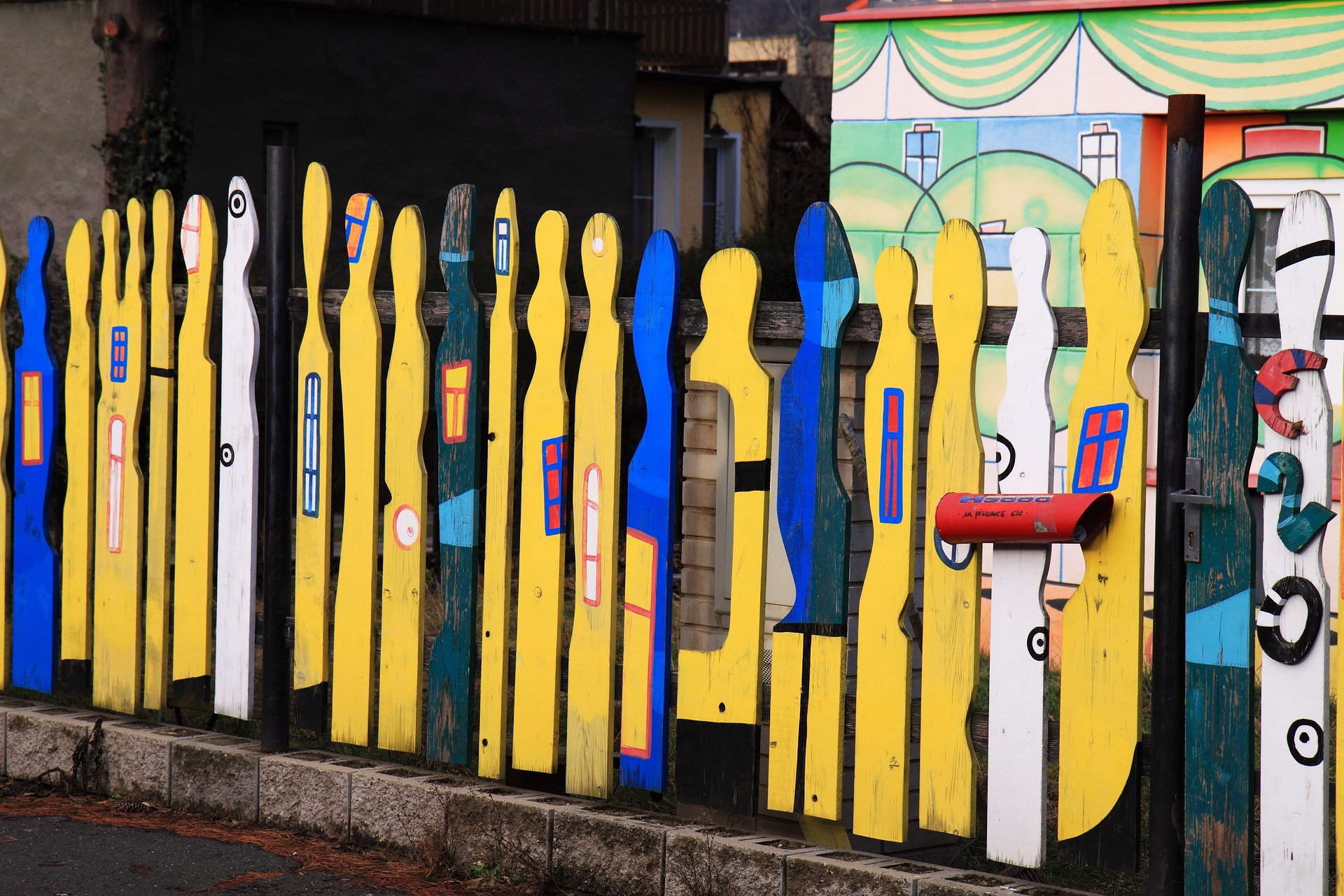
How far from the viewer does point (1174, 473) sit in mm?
3324

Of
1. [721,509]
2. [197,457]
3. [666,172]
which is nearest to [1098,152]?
[721,509]

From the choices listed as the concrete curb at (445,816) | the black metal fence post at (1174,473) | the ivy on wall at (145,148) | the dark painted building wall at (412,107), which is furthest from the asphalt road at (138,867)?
the ivy on wall at (145,148)

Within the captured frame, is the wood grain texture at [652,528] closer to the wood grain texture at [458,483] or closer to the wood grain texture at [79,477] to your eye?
the wood grain texture at [458,483]

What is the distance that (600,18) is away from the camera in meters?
17.3

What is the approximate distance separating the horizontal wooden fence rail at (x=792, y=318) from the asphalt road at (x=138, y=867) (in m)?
1.57

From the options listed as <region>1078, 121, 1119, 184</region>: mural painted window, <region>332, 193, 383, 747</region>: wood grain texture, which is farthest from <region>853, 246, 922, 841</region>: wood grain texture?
<region>1078, 121, 1119, 184</region>: mural painted window

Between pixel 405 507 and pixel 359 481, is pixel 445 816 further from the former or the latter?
pixel 359 481

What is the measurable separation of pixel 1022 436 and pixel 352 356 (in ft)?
6.74

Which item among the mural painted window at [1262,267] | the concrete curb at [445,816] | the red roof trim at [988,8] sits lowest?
the concrete curb at [445,816]

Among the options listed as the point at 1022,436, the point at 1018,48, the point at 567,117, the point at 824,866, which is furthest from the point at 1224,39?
the point at 567,117

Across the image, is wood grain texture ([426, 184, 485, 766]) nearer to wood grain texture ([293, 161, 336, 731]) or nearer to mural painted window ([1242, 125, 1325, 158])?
wood grain texture ([293, 161, 336, 731])

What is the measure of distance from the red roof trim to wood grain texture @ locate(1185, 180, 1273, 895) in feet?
12.3

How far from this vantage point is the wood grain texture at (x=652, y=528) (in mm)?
3949

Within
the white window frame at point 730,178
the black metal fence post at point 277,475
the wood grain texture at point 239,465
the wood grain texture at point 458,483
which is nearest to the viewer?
the wood grain texture at point 458,483
